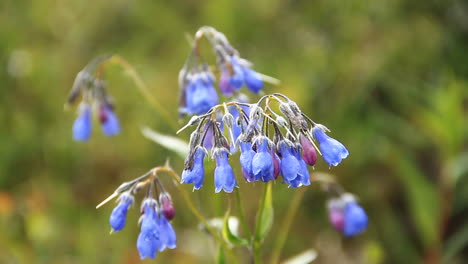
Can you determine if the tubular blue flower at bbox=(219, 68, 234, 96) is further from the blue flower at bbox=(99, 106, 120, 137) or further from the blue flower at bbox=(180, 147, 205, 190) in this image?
the blue flower at bbox=(99, 106, 120, 137)

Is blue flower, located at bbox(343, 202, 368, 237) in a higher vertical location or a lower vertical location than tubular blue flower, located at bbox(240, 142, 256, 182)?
higher

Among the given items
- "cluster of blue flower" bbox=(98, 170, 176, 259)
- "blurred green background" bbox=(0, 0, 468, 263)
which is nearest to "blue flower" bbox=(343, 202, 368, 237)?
"blurred green background" bbox=(0, 0, 468, 263)

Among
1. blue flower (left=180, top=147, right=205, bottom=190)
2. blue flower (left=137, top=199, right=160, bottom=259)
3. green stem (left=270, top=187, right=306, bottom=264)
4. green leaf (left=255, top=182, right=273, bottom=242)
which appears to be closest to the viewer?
blue flower (left=180, top=147, right=205, bottom=190)

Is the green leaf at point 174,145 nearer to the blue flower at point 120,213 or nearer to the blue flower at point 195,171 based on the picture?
the blue flower at point 120,213

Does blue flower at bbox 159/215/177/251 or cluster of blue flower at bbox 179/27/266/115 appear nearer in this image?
blue flower at bbox 159/215/177/251

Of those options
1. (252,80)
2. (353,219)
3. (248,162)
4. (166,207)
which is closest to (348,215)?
(353,219)

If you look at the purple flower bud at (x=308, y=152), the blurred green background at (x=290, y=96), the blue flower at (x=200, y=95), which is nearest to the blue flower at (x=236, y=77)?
the blue flower at (x=200, y=95)

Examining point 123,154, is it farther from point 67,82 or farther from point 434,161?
point 434,161
